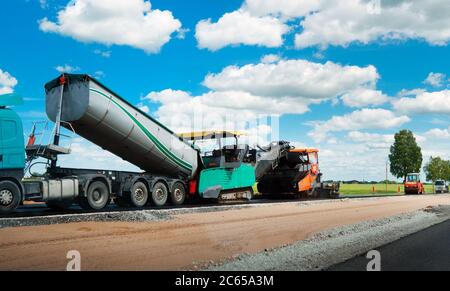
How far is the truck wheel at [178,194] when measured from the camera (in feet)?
65.0

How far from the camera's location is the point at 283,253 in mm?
8469

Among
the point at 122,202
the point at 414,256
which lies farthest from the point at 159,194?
the point at 414,256

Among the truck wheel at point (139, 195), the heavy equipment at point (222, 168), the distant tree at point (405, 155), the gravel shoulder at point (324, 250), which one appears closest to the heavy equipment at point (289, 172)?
the heavy equipment at point (222, 168)

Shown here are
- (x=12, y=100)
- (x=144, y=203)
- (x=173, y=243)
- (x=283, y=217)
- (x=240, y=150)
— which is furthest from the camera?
(x=240, y=150)

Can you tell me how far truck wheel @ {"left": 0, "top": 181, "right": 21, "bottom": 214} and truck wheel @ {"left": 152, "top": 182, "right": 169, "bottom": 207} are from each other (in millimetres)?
5977

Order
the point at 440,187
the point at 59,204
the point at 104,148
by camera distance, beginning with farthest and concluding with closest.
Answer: the point at 440,187 → the point at 104,148 → the point at 59,204

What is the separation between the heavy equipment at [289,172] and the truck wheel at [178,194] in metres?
6.32

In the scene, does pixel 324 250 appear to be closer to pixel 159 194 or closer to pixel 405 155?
pixel 159 194

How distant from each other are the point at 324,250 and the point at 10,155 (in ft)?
32.0

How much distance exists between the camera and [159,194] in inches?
758

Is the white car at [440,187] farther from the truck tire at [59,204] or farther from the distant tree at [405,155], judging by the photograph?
the truck tire at [59,204]
